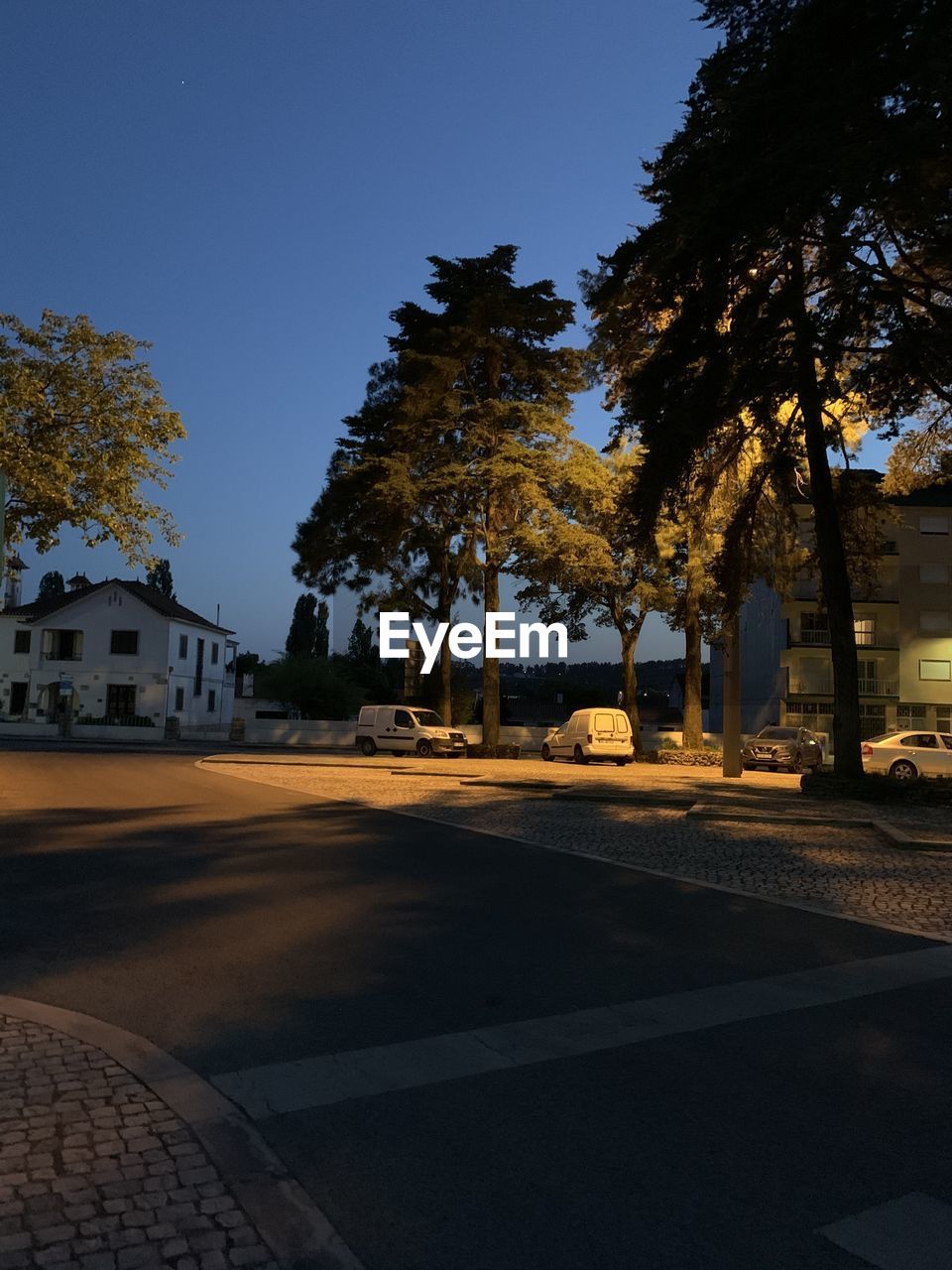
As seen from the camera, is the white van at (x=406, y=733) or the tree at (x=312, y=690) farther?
the tree at (x=312, y=690)

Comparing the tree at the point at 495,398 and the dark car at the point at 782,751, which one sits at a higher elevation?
the tree at the point at 495,398

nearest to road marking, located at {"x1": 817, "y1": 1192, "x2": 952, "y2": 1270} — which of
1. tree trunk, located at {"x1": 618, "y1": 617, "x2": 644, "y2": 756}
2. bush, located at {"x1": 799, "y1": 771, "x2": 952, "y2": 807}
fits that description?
bush, located at {"x1": 799, "y1": 771, "x2": 952, "y2": 807}

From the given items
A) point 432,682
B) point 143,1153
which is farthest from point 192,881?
point 432,682

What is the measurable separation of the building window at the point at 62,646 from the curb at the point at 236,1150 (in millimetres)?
59673

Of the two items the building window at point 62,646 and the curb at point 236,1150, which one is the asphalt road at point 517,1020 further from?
the building window at point 62,646

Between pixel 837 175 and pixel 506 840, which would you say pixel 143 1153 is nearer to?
pixel 506 840

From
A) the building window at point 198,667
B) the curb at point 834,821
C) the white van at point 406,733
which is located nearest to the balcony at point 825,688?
the white van at point 406,733

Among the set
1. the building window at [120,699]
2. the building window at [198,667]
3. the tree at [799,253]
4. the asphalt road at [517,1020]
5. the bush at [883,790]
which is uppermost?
the tree at [799,253]

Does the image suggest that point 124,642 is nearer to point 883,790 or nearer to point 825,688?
point 825,688

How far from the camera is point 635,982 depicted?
626cm

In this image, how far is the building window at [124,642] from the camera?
6044cm

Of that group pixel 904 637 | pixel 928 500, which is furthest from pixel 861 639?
pixel 928 500

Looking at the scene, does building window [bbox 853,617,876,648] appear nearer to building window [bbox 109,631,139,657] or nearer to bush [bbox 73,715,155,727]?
bush [bbox 73,715,155,727]

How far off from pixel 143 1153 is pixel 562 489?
3294 cm
